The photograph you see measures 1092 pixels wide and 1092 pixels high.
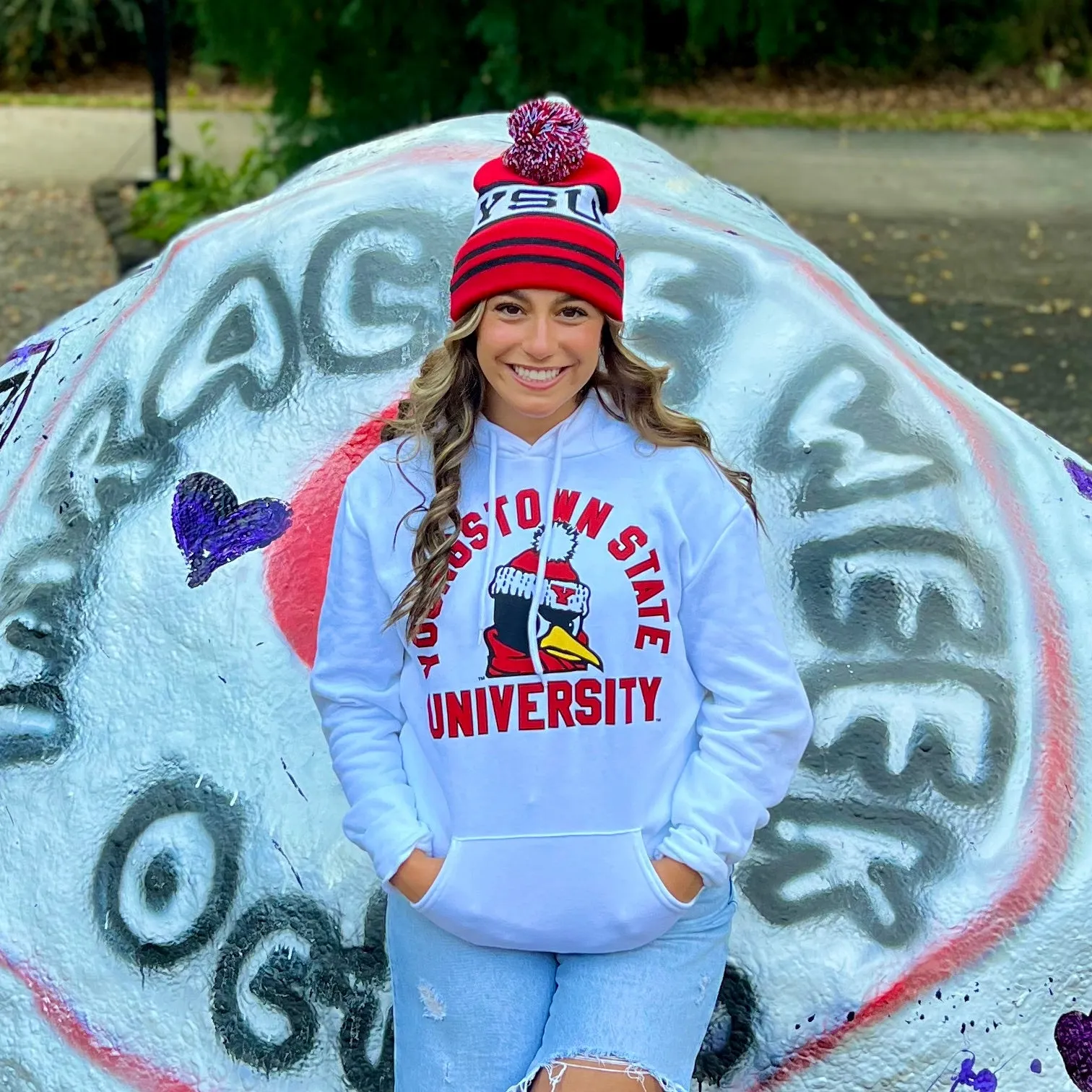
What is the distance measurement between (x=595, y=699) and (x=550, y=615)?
4.2 inches

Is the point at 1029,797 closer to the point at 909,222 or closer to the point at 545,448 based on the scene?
the point at 545,448

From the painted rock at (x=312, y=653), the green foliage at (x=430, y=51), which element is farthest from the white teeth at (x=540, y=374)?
the green foliage at (x=430, y=51)

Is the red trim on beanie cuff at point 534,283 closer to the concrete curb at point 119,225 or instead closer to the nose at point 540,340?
the nose at point 540,340

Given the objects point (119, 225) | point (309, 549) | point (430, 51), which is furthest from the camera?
point (119, 225)

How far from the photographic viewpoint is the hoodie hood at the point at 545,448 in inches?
68.0

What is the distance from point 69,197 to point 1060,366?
5.68 meters

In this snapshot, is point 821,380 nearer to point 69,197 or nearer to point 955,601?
point 955,601

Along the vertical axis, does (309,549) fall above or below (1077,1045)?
above

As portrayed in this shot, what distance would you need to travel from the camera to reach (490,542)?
176cm

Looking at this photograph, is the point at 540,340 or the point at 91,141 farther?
the point at 91,141

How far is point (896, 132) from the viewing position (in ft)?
36.2

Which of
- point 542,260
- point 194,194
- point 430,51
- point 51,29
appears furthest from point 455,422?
point 51,29

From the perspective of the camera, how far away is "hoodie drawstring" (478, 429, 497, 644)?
1748 mm

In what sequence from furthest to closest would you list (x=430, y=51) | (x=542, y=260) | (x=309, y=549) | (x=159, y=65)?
(x=159, y=65) → (x=430, y=51) → (x=309, y=549) → (x=542, y=260)
